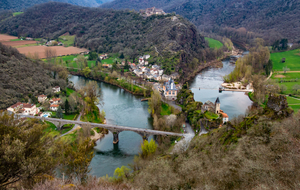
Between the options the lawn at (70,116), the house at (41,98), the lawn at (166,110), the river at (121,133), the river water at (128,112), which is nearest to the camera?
the river at (121,133)

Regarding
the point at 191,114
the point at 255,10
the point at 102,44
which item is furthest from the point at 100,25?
the point at 255,10

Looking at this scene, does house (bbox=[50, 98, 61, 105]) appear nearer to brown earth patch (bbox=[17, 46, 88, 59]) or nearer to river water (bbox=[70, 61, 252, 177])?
river water (bbox=[70, 61, 252, 177])

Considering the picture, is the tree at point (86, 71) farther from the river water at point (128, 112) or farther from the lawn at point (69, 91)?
the lawn at point (69, 91)

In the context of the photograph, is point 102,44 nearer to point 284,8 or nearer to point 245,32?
point 245,32

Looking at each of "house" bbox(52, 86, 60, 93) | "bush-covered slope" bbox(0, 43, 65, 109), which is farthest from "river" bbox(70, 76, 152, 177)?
"bush-covered slope" bbox(0, 43, 65, 109)

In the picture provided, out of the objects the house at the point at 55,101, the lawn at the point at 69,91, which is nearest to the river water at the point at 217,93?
the lawn at the point at 69,91
